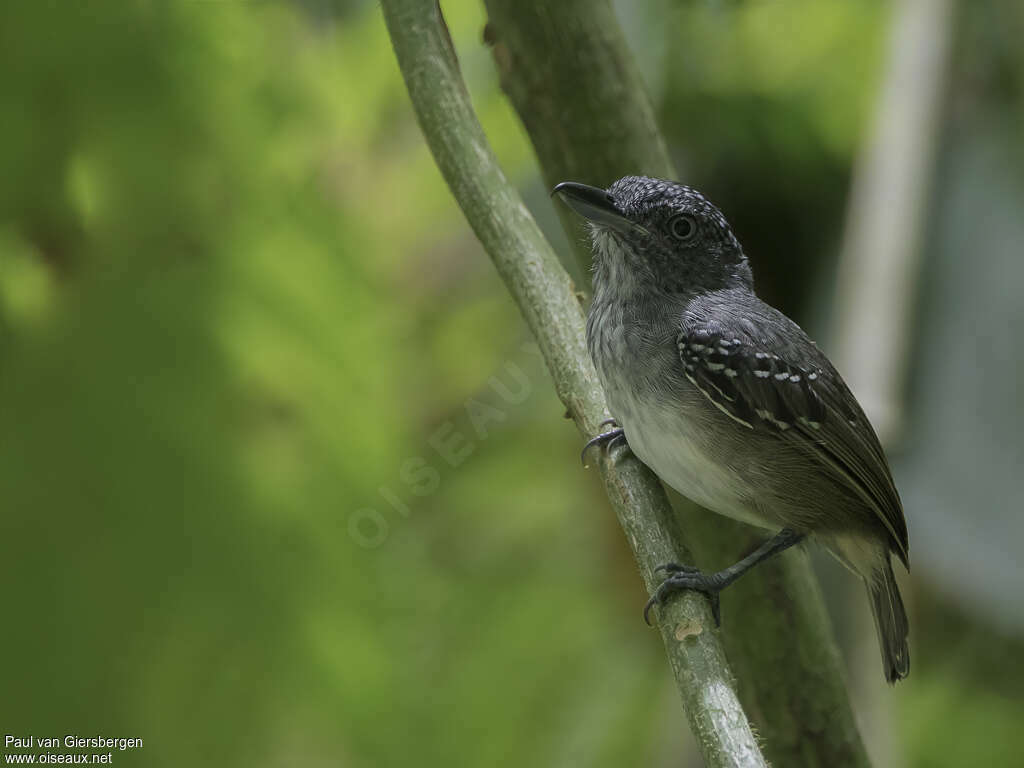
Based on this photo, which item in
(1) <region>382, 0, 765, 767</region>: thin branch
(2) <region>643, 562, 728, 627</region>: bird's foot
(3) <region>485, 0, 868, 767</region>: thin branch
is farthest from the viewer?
(3) <region>485, 0, 868, 767</region>: thin branch

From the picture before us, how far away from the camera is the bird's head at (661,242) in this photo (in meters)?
2.63

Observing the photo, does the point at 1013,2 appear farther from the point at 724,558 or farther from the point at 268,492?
the point at 268,492

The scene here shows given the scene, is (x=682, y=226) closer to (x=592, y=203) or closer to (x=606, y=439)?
(x=592, y=203)

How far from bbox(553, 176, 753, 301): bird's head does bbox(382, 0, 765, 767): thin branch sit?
30 cm

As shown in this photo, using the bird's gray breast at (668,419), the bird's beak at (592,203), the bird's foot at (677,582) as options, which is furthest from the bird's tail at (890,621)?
the bird's beak at (592,203)

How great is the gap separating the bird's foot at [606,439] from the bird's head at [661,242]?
40 centimetres

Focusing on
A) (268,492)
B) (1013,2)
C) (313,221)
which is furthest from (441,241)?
(1013,2)

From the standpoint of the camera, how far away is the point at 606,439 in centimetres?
253

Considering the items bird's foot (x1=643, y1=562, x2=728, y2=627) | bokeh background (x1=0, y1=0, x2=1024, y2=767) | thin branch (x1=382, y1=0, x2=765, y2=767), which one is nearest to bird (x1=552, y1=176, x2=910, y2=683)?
thin branch (x1=382, y1=0, x2=765, y2=767)

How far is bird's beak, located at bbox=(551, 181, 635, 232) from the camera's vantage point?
8.05 feet

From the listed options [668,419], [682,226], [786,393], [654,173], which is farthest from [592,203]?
[786,393]

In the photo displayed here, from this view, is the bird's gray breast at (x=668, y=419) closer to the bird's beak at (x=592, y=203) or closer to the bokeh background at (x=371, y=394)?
the bird's beak at (x=592, y=203)

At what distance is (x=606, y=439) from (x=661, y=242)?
0.59m

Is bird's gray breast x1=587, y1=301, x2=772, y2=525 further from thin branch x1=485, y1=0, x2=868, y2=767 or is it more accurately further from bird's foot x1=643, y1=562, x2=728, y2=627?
bird's foot x1=643, y1=562, x2=728, y2=627
